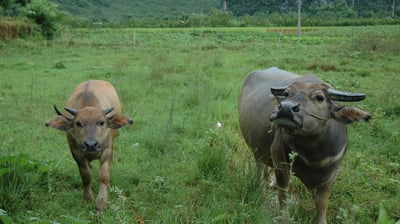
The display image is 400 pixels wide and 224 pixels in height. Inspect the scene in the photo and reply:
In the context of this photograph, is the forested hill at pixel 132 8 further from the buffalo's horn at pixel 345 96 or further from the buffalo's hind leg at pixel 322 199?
the buffalo's horn at pixel 345 96

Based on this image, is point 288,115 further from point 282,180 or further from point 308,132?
point 282,180

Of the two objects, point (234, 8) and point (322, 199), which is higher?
point (234, 8)

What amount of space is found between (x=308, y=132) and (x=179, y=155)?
2.57 m

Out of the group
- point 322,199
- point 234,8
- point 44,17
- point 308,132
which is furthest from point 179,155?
point 234,8

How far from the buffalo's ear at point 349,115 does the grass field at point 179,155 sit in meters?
0.62

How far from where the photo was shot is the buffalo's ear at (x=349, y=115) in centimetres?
316

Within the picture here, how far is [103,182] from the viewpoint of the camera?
4289 millimetres

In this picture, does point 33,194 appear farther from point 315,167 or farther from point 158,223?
point 315,167

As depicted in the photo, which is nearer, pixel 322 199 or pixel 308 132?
pixel 308 132

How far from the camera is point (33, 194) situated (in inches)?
159

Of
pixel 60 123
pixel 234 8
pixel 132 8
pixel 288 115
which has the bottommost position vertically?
pixel 60 123

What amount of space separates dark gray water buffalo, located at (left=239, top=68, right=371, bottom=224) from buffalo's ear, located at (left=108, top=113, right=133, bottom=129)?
1.18 m

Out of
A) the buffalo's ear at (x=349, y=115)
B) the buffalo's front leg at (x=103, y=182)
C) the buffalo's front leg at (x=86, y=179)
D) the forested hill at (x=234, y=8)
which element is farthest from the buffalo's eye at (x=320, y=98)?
the forested hill at (x=234, y=8)

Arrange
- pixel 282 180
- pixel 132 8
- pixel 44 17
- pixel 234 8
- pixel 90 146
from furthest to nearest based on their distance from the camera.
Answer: pixel 132 8
pixel 234 8
pixel 44 17
pixel 90 146
pixel 282 180
